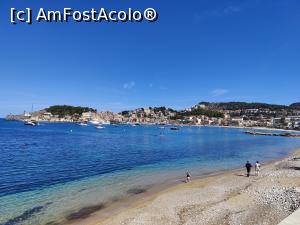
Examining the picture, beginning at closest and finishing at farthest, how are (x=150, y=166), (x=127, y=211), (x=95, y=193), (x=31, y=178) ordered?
(x=127, y=211) → (x=95, y=193) → (x=31, y=178) → (x=150, y=166)

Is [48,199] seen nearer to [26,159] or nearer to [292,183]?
[292,183]

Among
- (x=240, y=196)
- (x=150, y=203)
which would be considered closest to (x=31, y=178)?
(x=150, y=203)

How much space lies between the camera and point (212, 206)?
76.2 ft

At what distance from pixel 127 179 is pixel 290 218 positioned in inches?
961

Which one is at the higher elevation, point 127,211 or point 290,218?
point 290,218

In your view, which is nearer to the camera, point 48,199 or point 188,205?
point 188,205

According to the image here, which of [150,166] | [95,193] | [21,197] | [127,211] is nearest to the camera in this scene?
[127,211]

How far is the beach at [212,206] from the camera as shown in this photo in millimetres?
20016

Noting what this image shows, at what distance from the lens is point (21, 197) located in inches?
1096

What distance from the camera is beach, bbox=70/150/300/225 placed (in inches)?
788

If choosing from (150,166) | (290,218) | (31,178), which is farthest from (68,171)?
(290,218)

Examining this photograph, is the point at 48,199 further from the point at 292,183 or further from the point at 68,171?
the point at 292,183

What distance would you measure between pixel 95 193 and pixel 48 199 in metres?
4.23

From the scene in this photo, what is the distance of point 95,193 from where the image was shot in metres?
29.7
